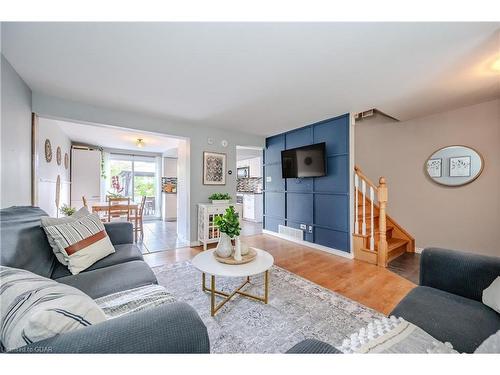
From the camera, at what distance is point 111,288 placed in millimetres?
1271

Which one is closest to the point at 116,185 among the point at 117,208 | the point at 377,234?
the point at 117,208

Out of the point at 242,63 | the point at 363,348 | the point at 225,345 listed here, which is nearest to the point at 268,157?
the point at 242,63

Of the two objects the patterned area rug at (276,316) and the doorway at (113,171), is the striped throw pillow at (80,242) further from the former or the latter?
the doorway at (113,171)

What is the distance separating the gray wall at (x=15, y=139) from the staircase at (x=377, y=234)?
13.0 ft

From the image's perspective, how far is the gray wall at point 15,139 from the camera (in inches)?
68.2

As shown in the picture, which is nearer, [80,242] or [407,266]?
[80,242]

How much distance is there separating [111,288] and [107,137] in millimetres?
4603

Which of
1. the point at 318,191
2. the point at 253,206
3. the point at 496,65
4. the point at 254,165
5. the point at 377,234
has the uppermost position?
the point at 496,65

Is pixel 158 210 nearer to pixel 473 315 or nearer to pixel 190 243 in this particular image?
pixel 190 243

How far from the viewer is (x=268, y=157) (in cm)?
468

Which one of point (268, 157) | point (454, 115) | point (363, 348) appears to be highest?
point (454, 115)

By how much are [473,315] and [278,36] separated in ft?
6.67

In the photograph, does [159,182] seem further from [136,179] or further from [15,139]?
[15,139]
